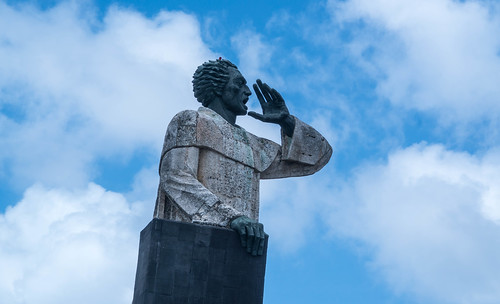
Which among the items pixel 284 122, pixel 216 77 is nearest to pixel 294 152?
pixel 284 122

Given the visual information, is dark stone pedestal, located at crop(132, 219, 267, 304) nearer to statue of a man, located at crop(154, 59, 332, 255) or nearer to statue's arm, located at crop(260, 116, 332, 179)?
statue of a man, located at crop(154, 59, 332, 255)

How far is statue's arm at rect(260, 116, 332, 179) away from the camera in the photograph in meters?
13.8

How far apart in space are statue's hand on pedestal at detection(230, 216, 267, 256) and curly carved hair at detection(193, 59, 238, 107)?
220cm

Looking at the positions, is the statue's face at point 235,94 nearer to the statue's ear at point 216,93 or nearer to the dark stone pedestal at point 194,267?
the statue's ear at point 216,93

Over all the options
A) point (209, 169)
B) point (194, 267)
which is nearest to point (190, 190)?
point (209, 169)

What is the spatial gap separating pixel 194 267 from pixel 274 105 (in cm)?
341

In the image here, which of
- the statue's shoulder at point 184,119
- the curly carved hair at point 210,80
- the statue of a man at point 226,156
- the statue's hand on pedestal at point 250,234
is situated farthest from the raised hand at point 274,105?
the statue's hand on pedestal at point 250,234

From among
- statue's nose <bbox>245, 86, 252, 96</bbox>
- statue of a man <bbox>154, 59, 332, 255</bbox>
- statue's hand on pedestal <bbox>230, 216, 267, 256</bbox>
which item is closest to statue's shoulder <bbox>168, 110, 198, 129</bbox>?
statue of a man <bbox>154, 59, 332, 255</bbox>

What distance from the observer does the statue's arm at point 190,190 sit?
12.0 m

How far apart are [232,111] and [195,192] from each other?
6.09 ft

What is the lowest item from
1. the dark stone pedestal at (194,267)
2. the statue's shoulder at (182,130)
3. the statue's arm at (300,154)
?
the dark stone pedestal at (194,267)

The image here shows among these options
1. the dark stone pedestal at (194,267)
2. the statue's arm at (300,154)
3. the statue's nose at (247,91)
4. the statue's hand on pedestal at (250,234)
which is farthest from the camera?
the statue's arm at (300,154)

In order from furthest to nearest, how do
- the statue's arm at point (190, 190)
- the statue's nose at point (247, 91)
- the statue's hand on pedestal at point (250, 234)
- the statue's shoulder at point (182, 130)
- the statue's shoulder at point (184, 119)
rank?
the statue's nose at point (247, 91), the statue's shoulder at point (184, 119), the statue's shoulder at point (182, 130), the statue's arm at point (190, 190), the statue's hand on pedestal at point (250, 234)

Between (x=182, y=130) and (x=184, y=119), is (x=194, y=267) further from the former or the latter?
(x=184, y=119)
